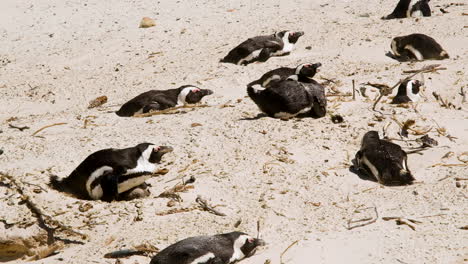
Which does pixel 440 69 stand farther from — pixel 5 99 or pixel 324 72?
pixel 5 99

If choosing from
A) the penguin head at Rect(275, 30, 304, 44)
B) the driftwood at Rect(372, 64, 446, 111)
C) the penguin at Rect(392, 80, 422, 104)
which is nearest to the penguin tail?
the driftwood at Rect(372, 64, 446, 111)

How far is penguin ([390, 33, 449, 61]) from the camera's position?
9047 millimetres

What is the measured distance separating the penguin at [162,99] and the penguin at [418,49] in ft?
9.61

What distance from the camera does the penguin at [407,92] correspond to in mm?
7332

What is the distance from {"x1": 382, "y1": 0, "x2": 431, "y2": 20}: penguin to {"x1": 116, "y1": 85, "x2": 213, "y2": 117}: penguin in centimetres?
441

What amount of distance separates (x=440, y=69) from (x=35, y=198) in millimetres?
5341

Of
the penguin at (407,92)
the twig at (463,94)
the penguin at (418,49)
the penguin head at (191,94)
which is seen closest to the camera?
the penguin at (407,92)

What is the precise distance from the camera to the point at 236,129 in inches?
264

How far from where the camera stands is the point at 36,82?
32.1ft

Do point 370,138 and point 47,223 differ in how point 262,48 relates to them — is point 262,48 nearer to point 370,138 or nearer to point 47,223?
point 370,138

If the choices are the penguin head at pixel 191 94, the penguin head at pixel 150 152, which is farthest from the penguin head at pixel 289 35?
the penguin head at pixel 150 152

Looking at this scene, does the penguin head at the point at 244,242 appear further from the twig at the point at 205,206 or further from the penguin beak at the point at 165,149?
the penguin beak at the point at 165,149

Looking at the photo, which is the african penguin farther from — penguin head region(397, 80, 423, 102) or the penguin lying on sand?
penguin head region(397, 80, 423, 102)

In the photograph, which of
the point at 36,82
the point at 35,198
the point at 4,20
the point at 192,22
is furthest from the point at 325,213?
the point at 4,20
